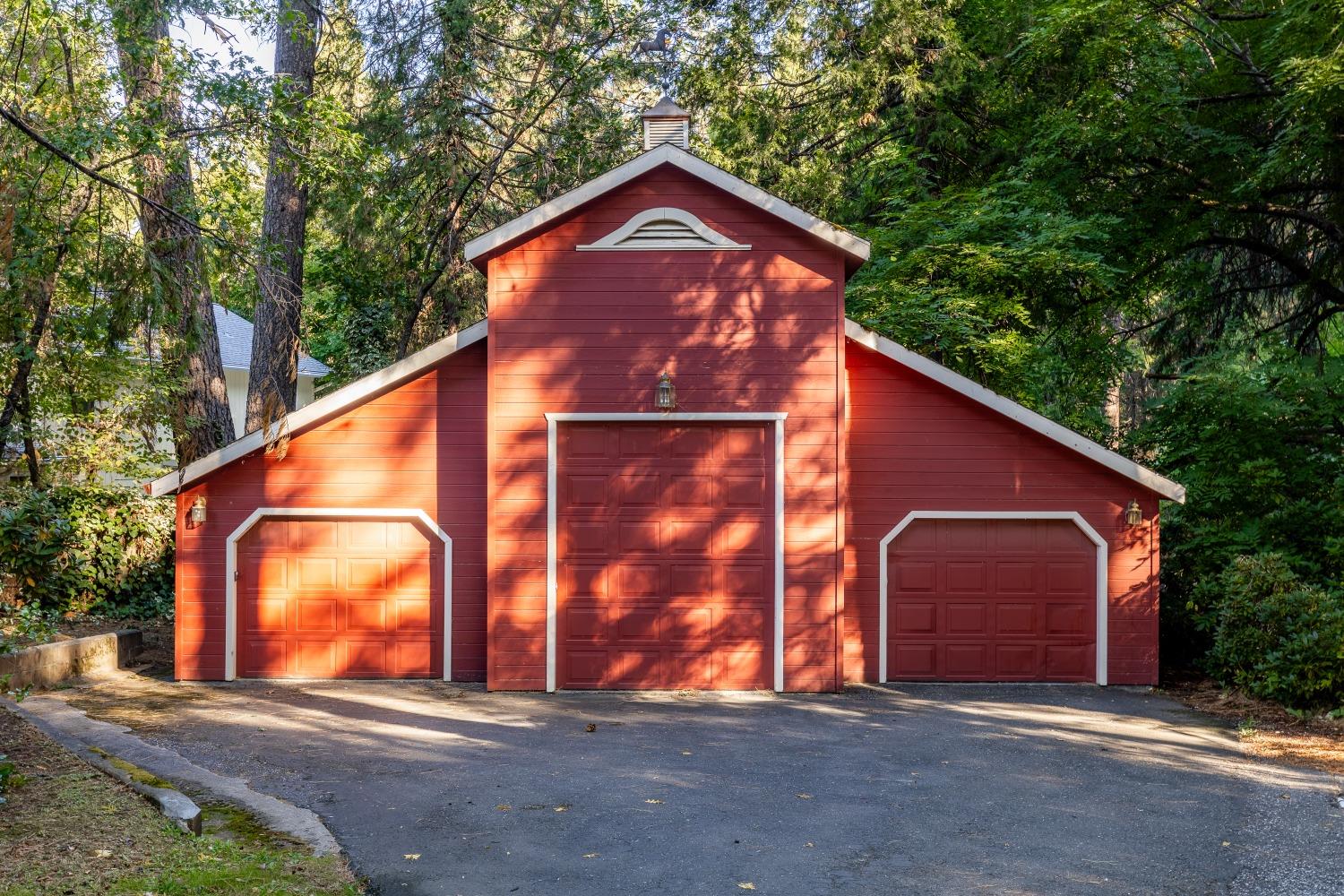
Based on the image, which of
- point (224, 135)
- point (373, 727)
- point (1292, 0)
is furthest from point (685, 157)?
point (1292, 0)

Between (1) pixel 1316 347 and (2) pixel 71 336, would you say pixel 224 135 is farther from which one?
(1) pixel 1316 347

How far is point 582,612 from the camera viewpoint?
10.9 metres

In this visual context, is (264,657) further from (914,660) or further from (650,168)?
(914,660)

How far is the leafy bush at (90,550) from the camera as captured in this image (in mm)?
12961

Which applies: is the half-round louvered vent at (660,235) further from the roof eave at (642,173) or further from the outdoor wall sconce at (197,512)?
the outdoor wall sconce at (197,512)

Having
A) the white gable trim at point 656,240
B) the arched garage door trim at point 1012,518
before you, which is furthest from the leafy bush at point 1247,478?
the white gable trim at point 656,240

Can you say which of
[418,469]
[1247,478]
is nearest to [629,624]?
[418,469]

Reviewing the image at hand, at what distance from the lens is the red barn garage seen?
1086 cm

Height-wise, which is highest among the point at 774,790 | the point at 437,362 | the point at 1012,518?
the point at 437,362

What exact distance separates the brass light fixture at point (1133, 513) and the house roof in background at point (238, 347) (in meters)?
19.1

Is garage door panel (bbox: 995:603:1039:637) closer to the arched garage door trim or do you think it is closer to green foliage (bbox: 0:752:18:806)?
the arched garage door trim

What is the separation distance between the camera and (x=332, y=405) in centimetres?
1132

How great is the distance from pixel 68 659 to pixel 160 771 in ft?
15.7

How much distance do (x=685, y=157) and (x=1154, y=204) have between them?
916 cm
